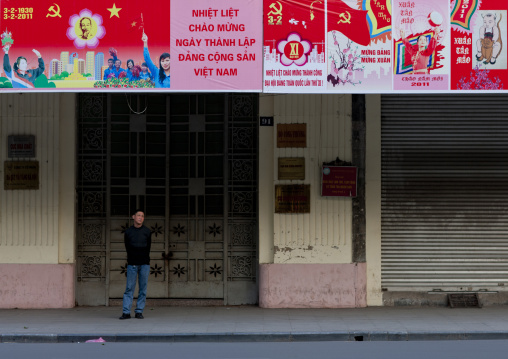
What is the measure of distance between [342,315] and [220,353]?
10.2 ft

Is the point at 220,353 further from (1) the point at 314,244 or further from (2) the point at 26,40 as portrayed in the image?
(2) the point at 26,40

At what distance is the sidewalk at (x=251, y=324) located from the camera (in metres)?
10.8

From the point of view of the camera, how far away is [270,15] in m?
11.1

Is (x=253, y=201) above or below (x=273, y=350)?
above

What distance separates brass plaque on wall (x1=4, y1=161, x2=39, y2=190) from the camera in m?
13.3

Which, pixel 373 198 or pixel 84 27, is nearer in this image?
pixel 84 27

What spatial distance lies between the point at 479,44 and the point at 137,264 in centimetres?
603

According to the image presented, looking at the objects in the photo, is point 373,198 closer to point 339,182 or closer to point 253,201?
point 339,182

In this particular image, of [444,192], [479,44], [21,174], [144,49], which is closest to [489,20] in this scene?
[479,44]

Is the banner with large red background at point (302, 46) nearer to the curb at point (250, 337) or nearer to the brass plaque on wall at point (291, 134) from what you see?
the brass plaque on wall at point (291, 134)

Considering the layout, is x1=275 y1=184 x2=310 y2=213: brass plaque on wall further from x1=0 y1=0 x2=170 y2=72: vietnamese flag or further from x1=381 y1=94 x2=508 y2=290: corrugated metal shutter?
x1=0 y1=0 x2=170 y2=72: vietnamese flag

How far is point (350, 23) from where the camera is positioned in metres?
11.1

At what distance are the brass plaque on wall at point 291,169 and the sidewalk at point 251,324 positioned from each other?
2.21 metres

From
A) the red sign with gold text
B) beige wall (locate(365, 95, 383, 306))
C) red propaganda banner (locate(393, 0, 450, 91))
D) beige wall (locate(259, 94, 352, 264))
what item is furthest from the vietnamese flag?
Result: beige wall (locate(365, 95, 383, 306))
